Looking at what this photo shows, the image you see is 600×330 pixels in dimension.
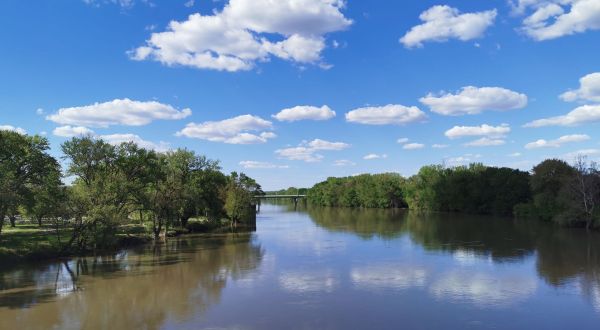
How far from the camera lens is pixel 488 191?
313ft

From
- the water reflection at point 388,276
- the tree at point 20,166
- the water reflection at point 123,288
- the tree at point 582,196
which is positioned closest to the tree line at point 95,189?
the tree at point 20,166

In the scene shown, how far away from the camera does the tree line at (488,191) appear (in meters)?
60.9

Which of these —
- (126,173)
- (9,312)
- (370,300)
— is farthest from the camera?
(126,173)

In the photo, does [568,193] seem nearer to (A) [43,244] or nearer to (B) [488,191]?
(B) [488,191]

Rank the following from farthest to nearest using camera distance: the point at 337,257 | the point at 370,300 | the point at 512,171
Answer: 1. the point at 512,171
2. the point at 337,257
3. the point at 370,300

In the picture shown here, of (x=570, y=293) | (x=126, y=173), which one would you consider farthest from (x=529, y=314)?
(x=126, y=173)

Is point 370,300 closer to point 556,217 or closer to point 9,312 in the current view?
point 9,312

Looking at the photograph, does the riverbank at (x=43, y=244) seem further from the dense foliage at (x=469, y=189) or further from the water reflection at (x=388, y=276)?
the dense foliage at (x=469, y=189)

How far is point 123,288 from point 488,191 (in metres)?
84.6

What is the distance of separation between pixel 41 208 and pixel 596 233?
61.2 metres

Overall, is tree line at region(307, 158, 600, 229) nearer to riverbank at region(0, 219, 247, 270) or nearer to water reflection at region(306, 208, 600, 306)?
water reflection at region(306, 208, 600, 306)

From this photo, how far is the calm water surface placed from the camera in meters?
20.8

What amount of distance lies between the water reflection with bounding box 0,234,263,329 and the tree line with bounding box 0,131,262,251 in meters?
4.08

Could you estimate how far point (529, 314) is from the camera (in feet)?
69.6
